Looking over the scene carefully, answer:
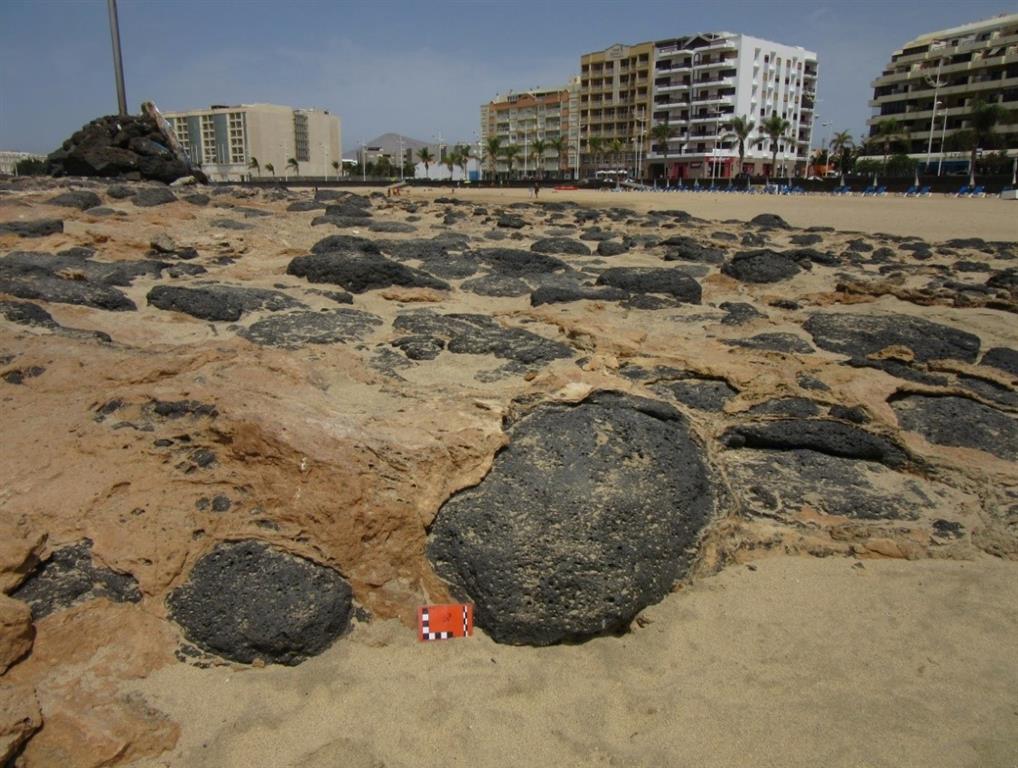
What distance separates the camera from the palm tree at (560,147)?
306 feet

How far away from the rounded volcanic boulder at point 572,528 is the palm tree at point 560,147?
307 ft

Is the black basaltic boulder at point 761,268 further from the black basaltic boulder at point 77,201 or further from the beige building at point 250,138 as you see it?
the beige building at point 250,138

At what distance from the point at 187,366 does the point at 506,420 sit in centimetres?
218

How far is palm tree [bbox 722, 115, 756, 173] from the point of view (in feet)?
243

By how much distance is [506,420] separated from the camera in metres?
3.97

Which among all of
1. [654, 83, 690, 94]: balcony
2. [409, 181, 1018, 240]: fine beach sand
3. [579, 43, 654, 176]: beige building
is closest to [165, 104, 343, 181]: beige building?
[579, 43, 654, 176]: beige building

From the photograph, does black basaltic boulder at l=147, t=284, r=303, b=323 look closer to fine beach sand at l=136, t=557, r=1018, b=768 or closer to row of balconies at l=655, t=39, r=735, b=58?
fine beach sand at l=136, t=557, r=1018, b=768

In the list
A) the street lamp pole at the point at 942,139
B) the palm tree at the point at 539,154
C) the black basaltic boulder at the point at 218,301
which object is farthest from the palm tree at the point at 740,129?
the black basaltic boulder at the point at 218,301

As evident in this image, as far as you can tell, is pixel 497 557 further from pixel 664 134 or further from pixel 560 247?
pixel 664 134

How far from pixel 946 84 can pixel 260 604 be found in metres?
89.2

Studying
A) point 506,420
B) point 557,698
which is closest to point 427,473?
point 506,420

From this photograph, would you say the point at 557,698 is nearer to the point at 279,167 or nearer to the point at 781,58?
the point at 781,58

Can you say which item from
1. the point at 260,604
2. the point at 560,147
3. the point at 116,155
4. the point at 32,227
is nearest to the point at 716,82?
the point at 560,147

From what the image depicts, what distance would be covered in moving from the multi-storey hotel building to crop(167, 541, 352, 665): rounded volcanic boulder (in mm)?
77064
